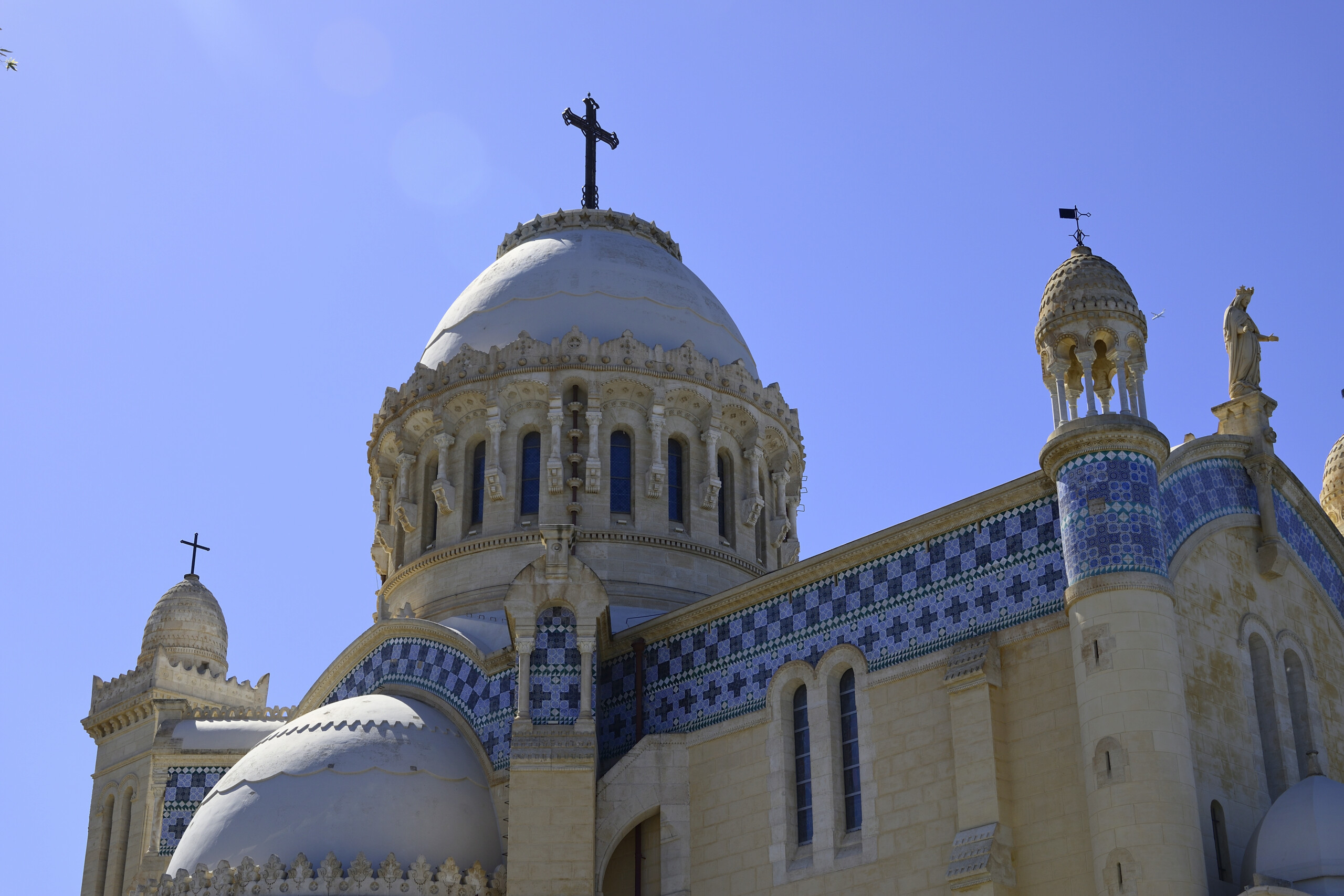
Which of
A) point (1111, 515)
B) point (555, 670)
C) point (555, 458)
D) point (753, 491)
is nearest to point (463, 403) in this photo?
point (555, 458)

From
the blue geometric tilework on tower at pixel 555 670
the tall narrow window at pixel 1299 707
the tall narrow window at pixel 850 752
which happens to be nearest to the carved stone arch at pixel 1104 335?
the tall narrow window at pixel 1299 707

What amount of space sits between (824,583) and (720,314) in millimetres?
10729

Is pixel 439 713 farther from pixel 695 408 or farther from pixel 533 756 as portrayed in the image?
pixel 695 408

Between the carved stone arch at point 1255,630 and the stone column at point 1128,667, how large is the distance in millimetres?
2241

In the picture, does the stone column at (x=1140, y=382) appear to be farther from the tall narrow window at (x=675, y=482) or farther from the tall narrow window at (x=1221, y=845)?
the tall narrow window at (x=675, y=482)

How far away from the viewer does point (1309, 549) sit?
23.3 meters

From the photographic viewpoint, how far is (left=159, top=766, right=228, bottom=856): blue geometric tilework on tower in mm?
28938

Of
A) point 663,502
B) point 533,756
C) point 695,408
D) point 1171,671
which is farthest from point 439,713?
point 1171,671

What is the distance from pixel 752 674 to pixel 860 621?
1.97m

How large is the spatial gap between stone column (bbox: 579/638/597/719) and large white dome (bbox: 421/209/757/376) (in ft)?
25.9

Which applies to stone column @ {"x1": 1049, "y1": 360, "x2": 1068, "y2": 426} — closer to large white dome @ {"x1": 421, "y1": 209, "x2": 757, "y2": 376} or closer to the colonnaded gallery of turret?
the colonnaded gallery of turret

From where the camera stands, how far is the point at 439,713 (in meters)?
25.4

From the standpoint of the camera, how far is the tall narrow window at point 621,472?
2886 centimetres

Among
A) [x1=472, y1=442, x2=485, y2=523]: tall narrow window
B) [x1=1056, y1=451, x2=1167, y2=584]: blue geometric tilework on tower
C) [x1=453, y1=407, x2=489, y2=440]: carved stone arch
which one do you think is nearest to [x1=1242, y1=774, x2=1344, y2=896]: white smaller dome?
[x1=1056, y1=451, x2=1167, y2=584]: blue geometric tilework on tower
